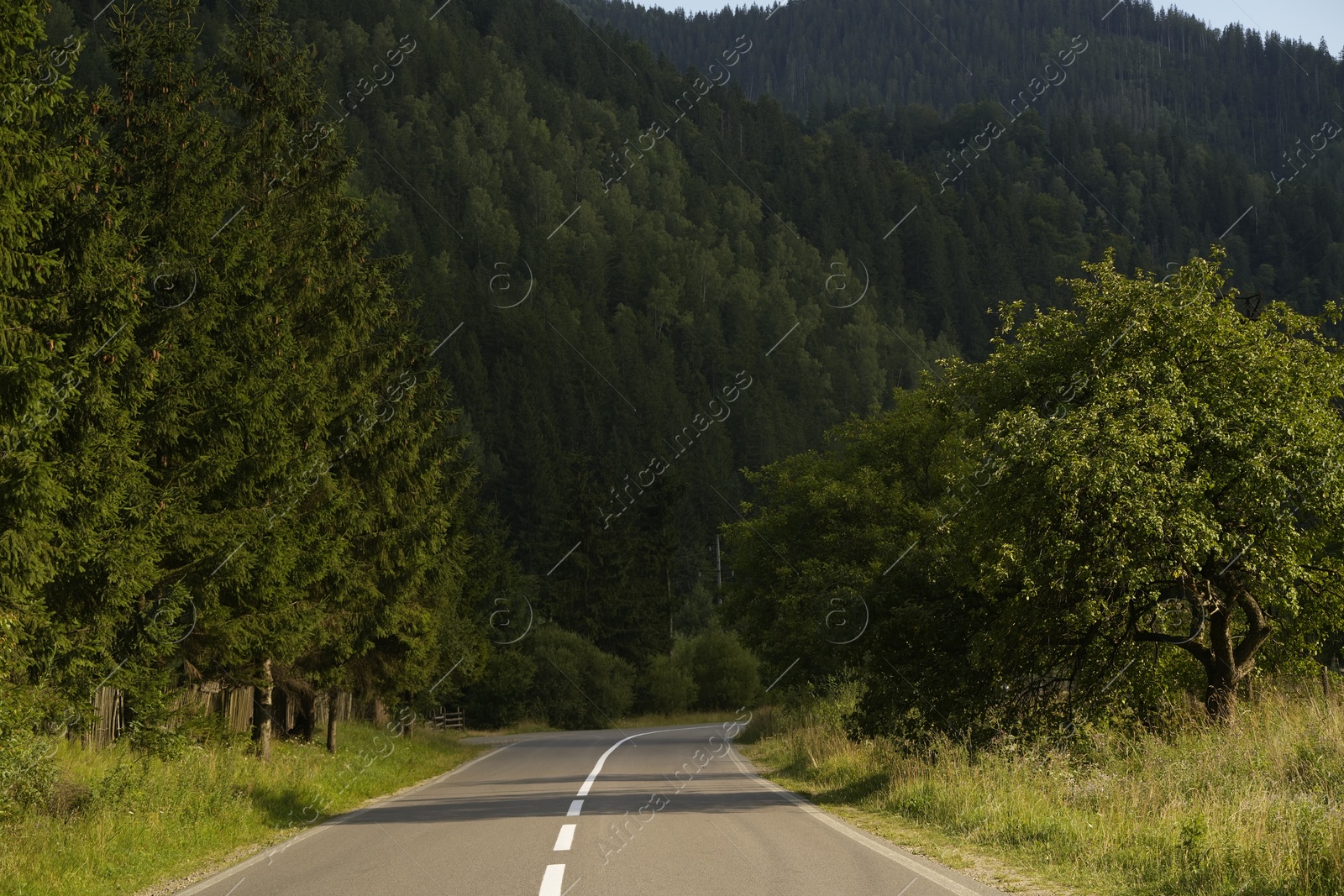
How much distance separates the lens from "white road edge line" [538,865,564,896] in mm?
8898

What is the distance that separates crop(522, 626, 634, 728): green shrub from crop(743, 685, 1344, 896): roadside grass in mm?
41284

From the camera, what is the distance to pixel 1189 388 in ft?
50.7

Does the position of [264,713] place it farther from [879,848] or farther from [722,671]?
[722,671]

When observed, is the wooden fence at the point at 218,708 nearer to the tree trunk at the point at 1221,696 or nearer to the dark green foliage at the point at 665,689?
the tree trunk at the point at 1221,696

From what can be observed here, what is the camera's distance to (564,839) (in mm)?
12273

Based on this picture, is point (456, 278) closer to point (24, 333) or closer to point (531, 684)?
point (531, 684)

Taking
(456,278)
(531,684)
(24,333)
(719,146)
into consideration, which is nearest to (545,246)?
(456,278)

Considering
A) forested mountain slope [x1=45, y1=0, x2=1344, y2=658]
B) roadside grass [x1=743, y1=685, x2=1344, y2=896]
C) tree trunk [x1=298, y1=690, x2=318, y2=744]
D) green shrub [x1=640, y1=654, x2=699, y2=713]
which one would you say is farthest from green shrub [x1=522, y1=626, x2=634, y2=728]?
roadside grass [x1=743, y1=685, x2=1344, y2=896]

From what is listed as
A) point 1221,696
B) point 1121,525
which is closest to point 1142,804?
point 1121,525

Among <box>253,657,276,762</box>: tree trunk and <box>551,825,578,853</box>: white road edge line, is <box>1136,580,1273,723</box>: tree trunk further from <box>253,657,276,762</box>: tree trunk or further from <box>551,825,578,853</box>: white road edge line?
<box>253,657,276,762</box>: tree trunk

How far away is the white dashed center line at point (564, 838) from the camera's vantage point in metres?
11.6

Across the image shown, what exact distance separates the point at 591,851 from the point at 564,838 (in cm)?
117

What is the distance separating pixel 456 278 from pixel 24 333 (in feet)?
403

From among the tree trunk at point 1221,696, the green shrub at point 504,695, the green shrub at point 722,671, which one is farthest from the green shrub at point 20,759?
the green shrub at point 722,671
